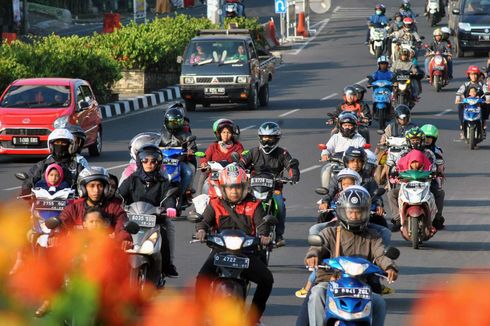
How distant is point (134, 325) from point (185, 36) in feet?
129

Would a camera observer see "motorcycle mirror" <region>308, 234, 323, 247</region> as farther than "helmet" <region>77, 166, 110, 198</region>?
No

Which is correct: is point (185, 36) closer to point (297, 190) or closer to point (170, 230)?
point (297, 190)

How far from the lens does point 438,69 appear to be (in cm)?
3672

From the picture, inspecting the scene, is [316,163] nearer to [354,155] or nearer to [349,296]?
[354,155]

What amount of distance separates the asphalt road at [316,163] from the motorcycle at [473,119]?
271 mm

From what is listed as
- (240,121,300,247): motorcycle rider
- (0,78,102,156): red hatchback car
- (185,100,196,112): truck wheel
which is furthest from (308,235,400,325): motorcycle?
(185,100,196,112): truck wheel

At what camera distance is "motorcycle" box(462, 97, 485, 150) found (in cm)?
2491

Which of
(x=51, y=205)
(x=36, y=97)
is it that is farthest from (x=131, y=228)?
(x=36, y=97)

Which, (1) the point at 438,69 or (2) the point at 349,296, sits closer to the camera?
(2) the point at 349,296

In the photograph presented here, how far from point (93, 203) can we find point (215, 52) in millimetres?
23682

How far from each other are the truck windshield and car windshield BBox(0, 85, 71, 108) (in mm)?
8604

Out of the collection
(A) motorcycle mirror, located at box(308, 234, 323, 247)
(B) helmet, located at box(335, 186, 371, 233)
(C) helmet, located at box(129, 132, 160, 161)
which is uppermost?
(B) helmet, located at box(335, 186, 371, 233)

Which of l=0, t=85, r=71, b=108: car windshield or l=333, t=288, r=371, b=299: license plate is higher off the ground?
l=333, t=288, r=371, b=299: license plate

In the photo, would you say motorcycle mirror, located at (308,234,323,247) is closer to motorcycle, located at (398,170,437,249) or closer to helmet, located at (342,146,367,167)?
helmet, located at (342,146,367,167)
